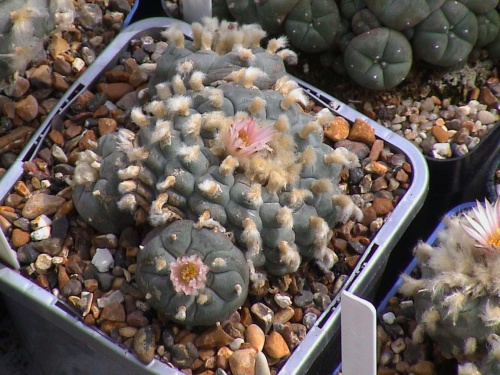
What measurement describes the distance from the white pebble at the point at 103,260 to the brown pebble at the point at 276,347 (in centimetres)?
31

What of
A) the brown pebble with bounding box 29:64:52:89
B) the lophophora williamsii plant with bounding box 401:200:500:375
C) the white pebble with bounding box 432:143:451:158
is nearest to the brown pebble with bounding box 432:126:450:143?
the white pebble with bounding box 432:143:451:158

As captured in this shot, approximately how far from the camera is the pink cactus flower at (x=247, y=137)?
1.23m

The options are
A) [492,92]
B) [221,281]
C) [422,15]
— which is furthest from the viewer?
[492,92]

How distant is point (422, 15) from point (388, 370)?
0.77m

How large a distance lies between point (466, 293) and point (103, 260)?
2.04ft

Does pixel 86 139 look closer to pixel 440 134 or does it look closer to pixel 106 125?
pixel 106 125

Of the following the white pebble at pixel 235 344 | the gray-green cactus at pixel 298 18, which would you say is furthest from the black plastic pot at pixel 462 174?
the white pebble at pixel 235 344

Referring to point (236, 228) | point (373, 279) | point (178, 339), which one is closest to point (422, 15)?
point (373, 279)

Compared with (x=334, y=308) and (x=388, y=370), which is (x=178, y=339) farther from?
(x=388, y=370)

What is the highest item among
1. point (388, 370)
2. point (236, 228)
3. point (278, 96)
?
point (278, 96)

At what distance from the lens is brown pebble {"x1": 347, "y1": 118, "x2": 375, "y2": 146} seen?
151cm

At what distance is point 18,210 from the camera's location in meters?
1.41

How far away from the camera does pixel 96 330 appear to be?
4.17ft

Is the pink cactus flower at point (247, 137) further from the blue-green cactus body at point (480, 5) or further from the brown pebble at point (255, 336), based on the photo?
the blue-green cactus body at point (480, 5)
